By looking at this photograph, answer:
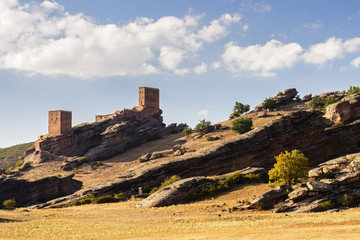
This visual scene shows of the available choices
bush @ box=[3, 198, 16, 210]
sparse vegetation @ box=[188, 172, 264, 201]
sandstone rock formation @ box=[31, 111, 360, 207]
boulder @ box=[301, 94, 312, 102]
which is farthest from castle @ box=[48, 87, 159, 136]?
sparse vegetation @ box=[188, 172, 264, 201]

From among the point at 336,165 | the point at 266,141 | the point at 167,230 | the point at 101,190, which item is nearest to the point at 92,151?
the point at 101,190

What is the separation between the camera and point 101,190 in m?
42.5

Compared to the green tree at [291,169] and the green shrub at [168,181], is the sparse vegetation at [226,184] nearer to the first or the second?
the green shrub at [168,181]

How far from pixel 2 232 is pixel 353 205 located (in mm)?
27953

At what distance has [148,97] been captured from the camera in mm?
107062

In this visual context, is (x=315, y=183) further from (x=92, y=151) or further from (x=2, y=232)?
(x=92, y=151)

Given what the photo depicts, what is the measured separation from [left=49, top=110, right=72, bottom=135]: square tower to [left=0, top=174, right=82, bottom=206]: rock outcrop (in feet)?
117

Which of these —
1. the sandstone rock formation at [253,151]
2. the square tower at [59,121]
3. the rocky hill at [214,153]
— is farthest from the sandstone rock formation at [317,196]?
the square tower at [59,121]

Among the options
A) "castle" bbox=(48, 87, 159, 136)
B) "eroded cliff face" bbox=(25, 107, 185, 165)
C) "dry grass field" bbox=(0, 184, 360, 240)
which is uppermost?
"castle" bbox=(48, 87, 159, 136)

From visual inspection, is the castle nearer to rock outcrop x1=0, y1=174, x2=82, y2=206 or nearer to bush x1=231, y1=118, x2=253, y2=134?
bush x1=231, y1=118, x2=253, y2=134

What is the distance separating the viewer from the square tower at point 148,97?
10594cm

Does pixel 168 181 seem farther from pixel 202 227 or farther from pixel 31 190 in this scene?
Result: pixel 31 190

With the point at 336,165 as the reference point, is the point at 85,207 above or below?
below

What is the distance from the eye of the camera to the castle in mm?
89731
